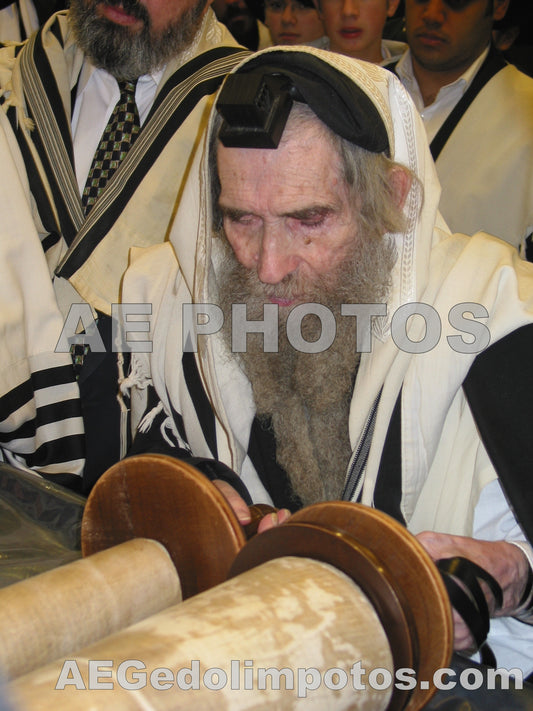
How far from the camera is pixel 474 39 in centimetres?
314

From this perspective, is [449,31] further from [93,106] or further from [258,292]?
[258,292]

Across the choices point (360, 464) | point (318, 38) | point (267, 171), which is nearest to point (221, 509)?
point (360, 464)

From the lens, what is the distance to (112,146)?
244 centimetres

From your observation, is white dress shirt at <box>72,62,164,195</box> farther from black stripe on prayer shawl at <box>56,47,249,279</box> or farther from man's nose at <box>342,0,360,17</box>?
man's nose at <box>342,0,360,17</box>

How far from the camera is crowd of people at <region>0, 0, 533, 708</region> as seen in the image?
1.43 m

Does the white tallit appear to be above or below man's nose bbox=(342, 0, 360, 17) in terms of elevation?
below

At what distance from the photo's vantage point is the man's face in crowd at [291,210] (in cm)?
152

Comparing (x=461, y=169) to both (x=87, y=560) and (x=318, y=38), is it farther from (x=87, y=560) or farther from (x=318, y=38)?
(x=87, y=560)

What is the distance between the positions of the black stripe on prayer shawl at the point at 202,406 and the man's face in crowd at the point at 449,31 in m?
1.99

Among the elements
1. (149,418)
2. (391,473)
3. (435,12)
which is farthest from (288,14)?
(391,473)

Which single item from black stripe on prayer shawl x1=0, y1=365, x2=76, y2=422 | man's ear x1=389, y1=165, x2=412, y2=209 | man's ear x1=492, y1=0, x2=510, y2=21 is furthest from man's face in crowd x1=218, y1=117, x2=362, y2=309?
man's ear x1=492, y1=0, x2=510, y2=21

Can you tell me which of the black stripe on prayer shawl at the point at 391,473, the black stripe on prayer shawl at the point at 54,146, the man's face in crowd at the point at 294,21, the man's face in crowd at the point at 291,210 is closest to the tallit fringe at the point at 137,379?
the man's face in crowd at the point at 291,210

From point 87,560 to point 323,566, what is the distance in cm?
25

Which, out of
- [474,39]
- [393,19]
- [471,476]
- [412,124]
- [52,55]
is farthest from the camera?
[393,19]
